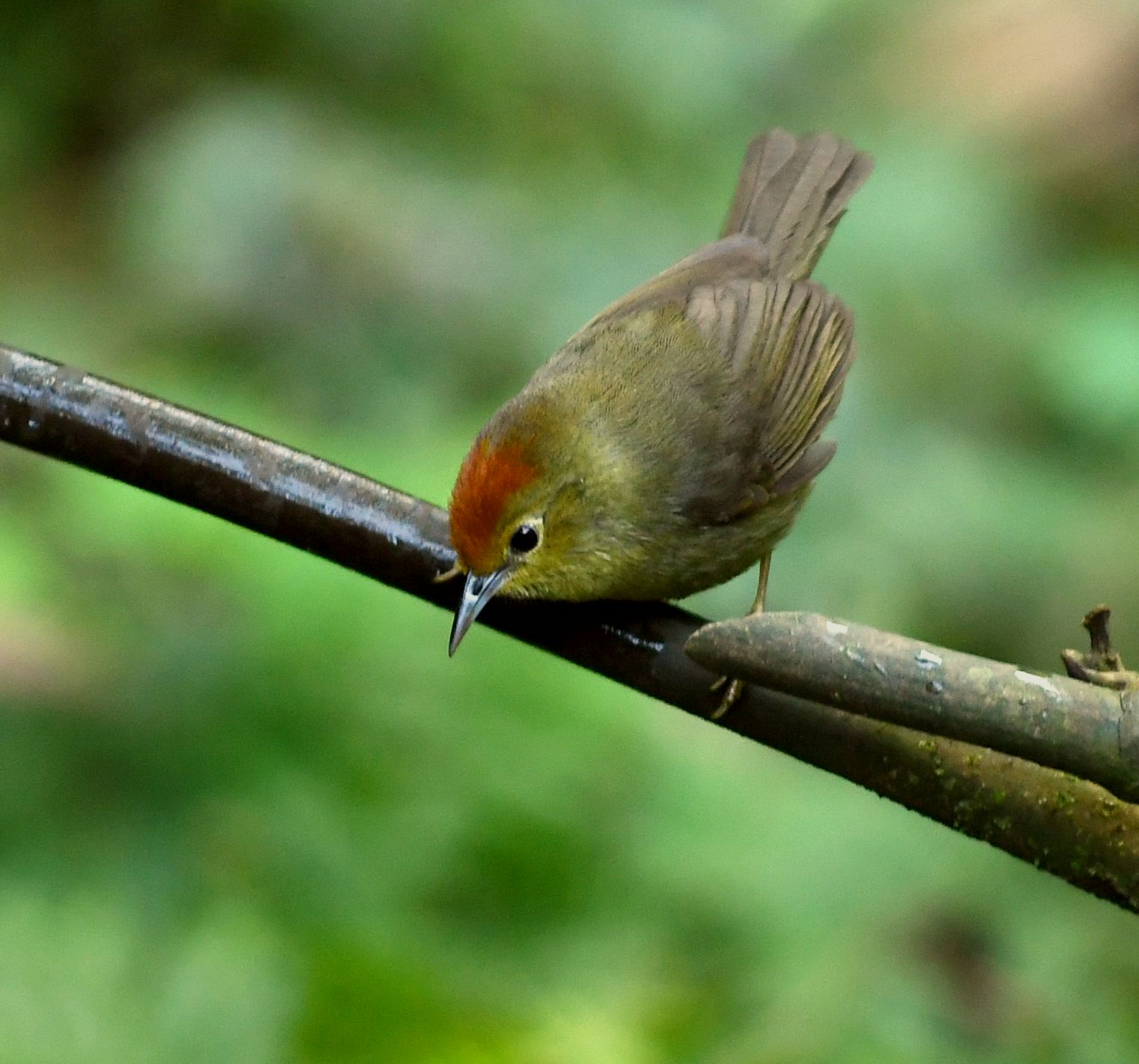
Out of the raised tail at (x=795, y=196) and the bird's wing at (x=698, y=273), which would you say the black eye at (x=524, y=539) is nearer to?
the bird's wing at (x=698, y=273)

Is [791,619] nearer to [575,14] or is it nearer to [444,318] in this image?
[444,318]

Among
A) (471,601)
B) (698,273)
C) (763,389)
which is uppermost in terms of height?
(698,273)

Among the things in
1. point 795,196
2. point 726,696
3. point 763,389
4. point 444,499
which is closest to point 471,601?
point 726,696

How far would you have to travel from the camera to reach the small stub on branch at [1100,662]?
1.86 meters

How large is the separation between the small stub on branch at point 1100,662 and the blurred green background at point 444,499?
1384 mm

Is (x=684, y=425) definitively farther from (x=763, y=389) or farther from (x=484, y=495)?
(x=484, y=495)

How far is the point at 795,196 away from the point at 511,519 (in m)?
1.59

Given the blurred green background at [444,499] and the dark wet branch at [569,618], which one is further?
the blurred green background at [444,499]

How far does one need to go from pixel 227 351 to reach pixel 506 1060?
3.49 m

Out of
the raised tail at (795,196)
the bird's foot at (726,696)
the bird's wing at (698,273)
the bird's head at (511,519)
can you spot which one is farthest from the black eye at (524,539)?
the raised tail at (795,196)

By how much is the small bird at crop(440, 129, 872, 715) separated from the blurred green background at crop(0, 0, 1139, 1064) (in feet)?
2.58

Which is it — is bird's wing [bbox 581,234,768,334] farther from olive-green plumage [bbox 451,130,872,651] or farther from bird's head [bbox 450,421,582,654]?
bird's head [bbox 450,421,582,654]

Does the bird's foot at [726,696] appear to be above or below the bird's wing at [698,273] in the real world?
below

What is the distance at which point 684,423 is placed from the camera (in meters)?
3.40
